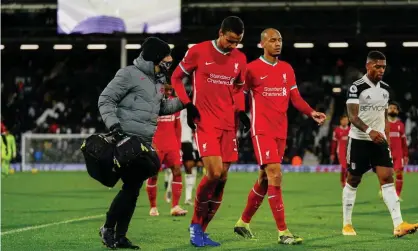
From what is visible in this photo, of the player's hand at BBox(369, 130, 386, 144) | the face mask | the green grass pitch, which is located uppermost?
the face mask

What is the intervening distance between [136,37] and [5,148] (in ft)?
25.2

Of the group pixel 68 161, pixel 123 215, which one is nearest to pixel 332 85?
pixel 68 161

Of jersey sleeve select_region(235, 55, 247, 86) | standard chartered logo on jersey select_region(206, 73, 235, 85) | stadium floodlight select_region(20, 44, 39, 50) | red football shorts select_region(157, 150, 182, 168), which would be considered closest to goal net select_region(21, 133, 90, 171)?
stadium floodlight select_region(20, 44, 39, 50)

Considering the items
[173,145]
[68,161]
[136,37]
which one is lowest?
[68,161]

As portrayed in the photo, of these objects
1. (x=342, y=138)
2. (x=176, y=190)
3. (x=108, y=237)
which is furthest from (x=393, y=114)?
(x=108, y=237)

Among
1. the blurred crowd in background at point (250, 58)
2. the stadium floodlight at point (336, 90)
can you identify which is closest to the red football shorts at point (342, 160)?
the blurred crowd in background at point (250, 58)

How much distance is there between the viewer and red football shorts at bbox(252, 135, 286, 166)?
33.6ft

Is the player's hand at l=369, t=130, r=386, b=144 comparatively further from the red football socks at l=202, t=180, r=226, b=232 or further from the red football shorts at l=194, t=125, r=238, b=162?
the red football socks at l=202, t=180, r=226, b=232

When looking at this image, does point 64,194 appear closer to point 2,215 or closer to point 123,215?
point 2,215

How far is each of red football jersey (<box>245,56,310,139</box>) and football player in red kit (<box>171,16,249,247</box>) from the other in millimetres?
573

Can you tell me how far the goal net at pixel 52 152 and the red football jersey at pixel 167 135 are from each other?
70.8 ft

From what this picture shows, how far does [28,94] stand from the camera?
4303 cm

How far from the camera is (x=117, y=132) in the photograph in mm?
8742

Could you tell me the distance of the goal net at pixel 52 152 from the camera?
121 ft
